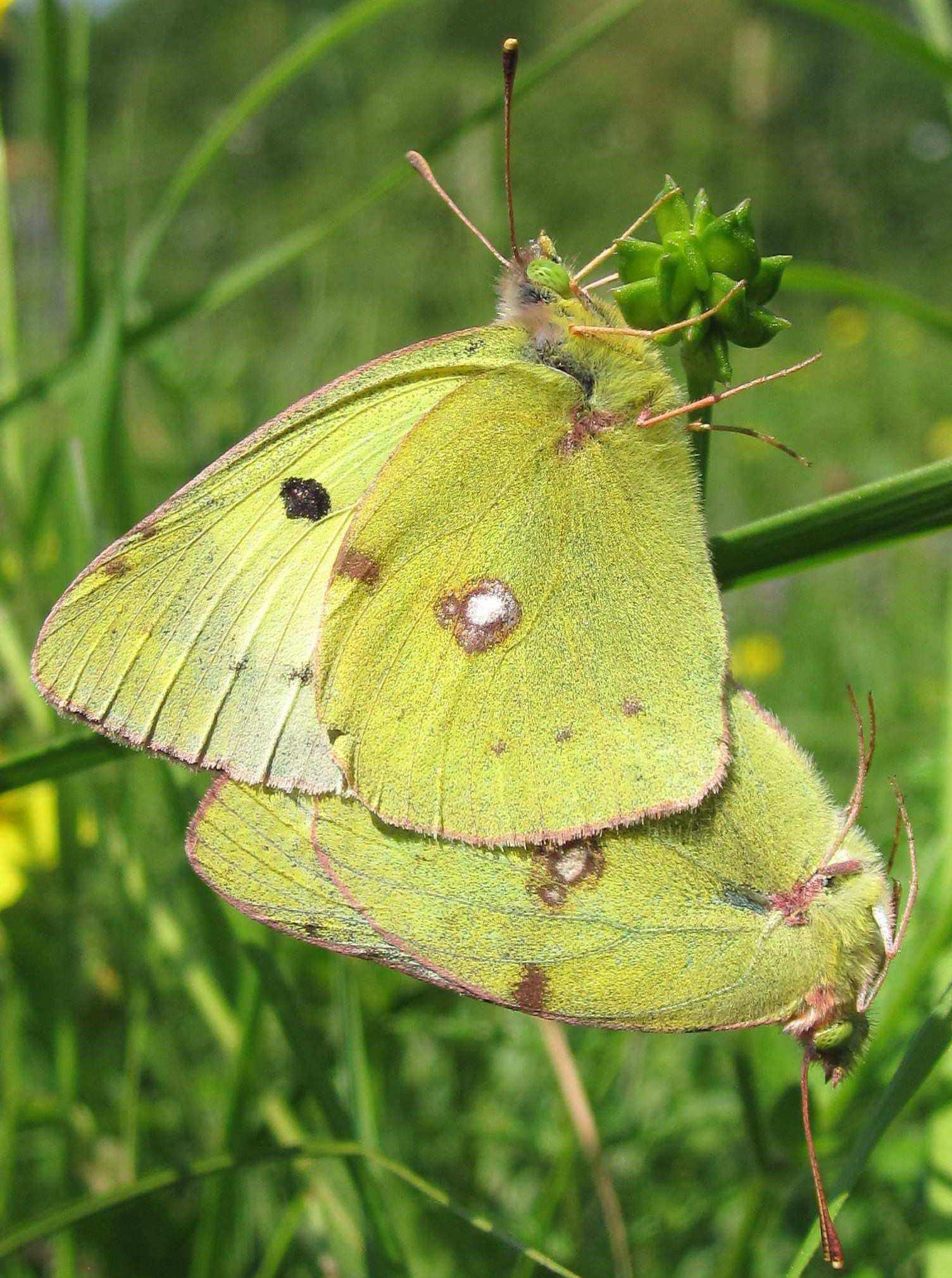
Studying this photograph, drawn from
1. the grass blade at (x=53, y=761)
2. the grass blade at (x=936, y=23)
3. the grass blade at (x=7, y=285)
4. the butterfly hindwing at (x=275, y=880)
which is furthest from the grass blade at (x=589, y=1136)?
the grass blade at (x=936, y=23)

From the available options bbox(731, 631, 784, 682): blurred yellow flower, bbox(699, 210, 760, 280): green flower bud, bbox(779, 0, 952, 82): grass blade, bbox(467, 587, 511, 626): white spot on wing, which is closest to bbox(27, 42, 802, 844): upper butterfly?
bbox(467, 587, 511, 626): white spot on wing

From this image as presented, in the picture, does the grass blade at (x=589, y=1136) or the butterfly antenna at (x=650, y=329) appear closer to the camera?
the butterfly antenna at (x=650, y=329)

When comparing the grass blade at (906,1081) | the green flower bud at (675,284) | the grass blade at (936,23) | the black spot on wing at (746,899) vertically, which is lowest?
the grass blade at (906,1081)

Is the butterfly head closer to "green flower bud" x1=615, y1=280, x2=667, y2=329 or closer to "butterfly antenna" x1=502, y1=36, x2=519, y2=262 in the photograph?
"butterfly antenna" x1=502, y1=36, x2=519, y2=262

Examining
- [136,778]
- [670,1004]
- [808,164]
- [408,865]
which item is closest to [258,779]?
[408,865]

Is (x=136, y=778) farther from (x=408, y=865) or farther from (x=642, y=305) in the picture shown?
(x=642, y=305)

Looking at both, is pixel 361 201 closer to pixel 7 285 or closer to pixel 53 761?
pixel 7 285

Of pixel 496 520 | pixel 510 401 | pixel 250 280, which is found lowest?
pixel 496 520

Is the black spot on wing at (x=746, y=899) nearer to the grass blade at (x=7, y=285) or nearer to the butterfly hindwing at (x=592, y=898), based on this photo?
the butterfly hindwing at (x=592, y=898)
